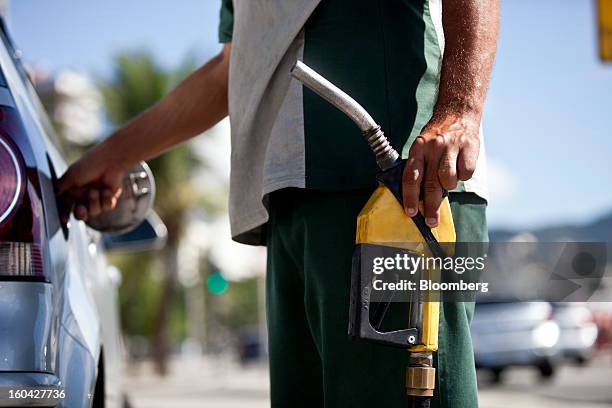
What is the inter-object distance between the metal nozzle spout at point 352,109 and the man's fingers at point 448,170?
8 cm

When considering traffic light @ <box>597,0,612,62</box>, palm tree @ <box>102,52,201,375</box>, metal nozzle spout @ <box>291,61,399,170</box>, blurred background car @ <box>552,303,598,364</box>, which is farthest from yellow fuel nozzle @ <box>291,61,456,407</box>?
palm tree @ <box>102,52,201,375</box>

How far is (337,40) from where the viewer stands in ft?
5.98

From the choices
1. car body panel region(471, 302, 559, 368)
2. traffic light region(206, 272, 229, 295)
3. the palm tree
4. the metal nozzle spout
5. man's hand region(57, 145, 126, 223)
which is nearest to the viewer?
the metal nozzle spout

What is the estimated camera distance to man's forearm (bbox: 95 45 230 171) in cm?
238

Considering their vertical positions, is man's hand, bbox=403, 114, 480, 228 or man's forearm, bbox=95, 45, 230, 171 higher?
man's forearm, bbox=95, 45, 230, 171

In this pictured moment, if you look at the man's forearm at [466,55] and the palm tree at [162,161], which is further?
the palm tree at [162,161]

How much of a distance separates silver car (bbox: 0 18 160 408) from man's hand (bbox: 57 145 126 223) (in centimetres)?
17

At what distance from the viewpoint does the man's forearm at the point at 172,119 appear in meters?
2.38

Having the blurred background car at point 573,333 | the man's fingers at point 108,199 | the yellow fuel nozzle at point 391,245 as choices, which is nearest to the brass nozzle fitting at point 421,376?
the yellow fuel nozzle at point 391,245

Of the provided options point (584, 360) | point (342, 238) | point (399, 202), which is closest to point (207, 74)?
point (342, 238)

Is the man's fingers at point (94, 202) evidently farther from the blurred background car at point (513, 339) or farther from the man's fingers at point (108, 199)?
the blurred background car at point (513, 339)

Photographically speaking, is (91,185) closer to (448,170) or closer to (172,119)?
(172,119)

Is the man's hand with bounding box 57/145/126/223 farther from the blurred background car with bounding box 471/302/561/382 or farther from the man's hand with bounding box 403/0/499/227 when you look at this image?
the blurred background car with bounding box 471/302/561/382

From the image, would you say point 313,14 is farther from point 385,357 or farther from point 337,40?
point 385,357
